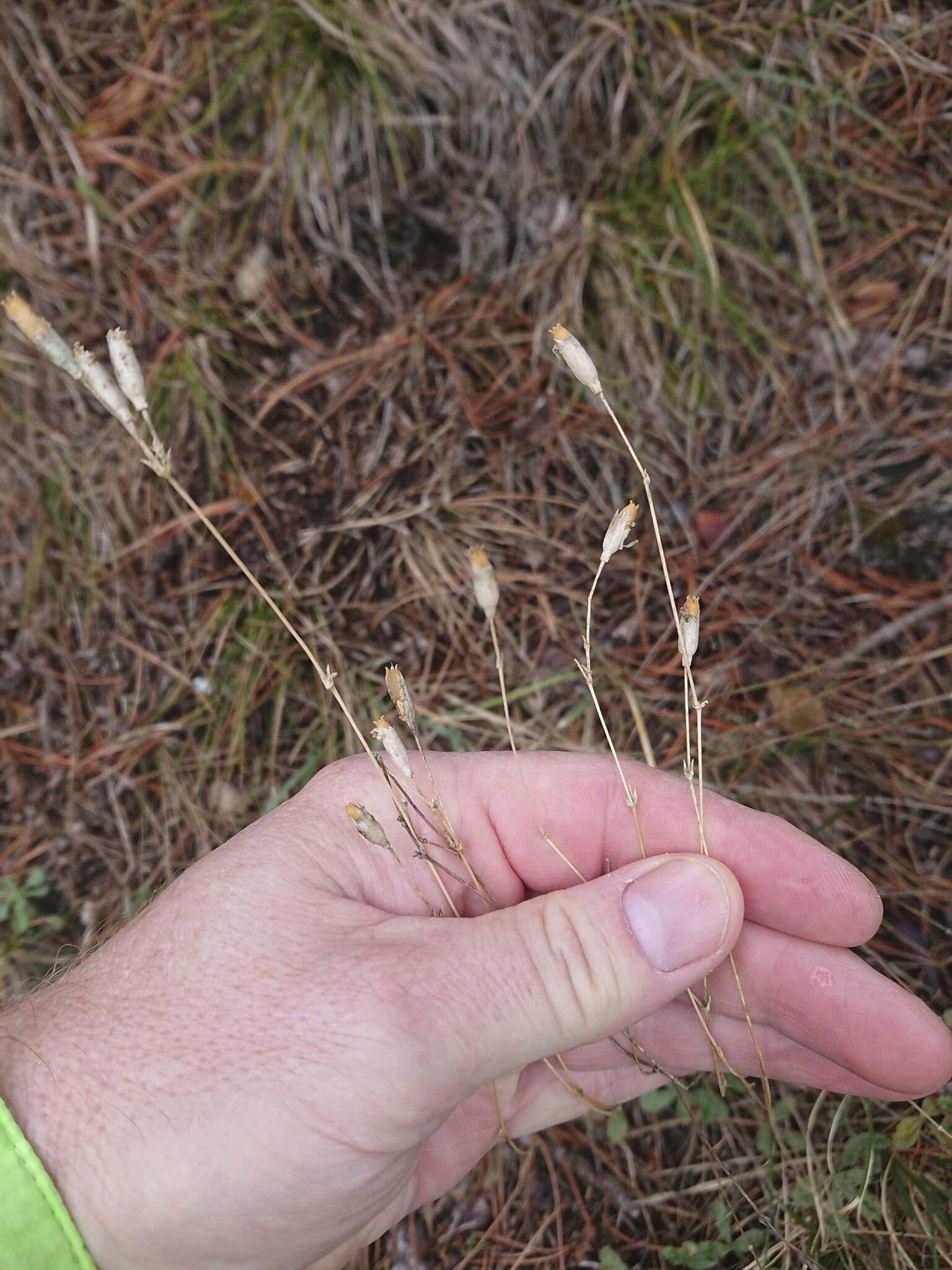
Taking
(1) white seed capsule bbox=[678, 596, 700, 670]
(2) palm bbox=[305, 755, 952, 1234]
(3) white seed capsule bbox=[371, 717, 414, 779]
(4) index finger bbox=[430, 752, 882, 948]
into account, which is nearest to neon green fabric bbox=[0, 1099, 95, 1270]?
(2) palm bbox=[305, 755, 952, 1234]

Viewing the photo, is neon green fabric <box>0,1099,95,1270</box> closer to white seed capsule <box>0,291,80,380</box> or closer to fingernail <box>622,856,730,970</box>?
fingernail <box>622,856,730,970</box>

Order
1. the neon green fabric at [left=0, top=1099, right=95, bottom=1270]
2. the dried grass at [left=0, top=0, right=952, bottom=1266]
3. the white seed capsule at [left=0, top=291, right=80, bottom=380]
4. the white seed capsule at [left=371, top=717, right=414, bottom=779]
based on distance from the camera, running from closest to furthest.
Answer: the white seed capsule at [left=0, top=291, right=80, bottom=380] → the neon green fabric at [left=0, top=1099, right=95, bottom=1270] → the white seed capsule at [left=371, top=717, right=414, bottom=779] → the dried grass at [left=0, top=0, right=952, bottom=1266]

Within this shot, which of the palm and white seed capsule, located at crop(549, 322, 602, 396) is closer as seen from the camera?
white seed capsule, located at crop(549, 322, 602, 396)

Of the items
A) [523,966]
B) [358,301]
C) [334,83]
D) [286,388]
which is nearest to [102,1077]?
[523,966]

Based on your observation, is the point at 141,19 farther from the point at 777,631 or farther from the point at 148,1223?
the point at 148,1223

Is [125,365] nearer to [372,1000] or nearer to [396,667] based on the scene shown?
[396,667]
